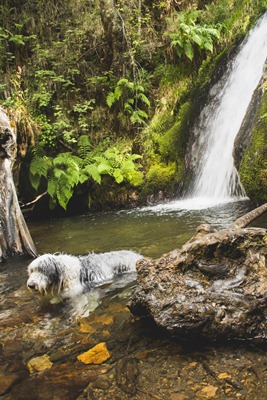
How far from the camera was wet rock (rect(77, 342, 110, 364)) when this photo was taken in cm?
254

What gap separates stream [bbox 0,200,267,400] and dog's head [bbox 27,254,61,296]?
173 millimetres

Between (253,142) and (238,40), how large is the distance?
16.6ft

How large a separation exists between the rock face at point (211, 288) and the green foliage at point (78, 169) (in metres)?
6.31

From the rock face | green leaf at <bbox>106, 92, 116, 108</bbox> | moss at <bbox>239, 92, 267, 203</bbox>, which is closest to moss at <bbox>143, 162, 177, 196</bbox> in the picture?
green leaf at <bbox>106, 92, 116, 108</bbox>

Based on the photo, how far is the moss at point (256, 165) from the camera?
21.2 feet

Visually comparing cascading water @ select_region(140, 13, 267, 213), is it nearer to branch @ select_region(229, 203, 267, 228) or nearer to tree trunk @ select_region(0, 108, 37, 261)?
tree trunk @ select_region(0, 108, 37, 261)

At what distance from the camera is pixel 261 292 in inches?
105

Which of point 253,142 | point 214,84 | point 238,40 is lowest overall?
point 253,142

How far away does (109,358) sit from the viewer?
255 cm

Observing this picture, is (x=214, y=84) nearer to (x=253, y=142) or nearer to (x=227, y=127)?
(x=227, y=127)

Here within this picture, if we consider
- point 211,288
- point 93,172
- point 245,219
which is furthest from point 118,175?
point 211,288

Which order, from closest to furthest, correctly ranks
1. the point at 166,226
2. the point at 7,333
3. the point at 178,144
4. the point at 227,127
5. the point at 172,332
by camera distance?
the point at 172,332, the point at 7,333, the point at 166,226, the point at 227,127, the point at 178,144

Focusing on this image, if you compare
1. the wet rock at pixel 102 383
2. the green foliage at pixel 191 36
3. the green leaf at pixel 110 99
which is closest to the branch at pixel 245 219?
the wet rock at pixel 102 383

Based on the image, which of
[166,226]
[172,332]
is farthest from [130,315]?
[166,226]
